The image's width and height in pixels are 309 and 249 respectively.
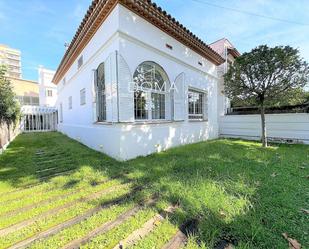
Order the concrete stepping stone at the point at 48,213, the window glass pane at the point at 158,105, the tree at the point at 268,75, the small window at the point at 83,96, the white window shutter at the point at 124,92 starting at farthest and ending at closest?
the small window at the point at 83,96, the window glass pane at the point at 158,105, the tree at the point at 268,75, the white window shutter at the point at 124,92, the concrete stepping stone at the point at 48,213

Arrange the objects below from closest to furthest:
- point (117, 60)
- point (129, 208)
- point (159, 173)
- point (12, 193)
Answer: point (129, 208), point (12, 193), point (159, 173), point (117, 60)

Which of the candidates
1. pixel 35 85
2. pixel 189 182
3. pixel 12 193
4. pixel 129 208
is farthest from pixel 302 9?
pixel 35 85

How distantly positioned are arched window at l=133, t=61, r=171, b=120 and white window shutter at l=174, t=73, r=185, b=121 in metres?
0.35

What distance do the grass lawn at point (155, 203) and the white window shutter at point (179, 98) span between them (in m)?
2.88

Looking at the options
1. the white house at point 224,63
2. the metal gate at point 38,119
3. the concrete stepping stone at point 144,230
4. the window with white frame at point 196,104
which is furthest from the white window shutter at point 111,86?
the metal gate at point 38,119

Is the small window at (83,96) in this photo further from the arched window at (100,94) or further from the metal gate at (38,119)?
the metal gate at (38,119)

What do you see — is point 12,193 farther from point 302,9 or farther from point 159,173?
point 302,9

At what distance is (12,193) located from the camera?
11.1 ft

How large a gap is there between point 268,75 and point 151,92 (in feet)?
15.8

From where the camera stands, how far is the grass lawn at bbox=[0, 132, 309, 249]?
210 cm

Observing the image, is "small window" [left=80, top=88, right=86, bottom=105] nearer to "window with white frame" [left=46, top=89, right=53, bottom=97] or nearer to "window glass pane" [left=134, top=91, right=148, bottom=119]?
"window glass pane" [left=134, top=91, right=148, bottom=119]

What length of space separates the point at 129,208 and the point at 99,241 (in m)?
0.78

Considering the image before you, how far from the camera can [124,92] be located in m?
5.38

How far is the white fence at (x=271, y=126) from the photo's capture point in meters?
8.47
